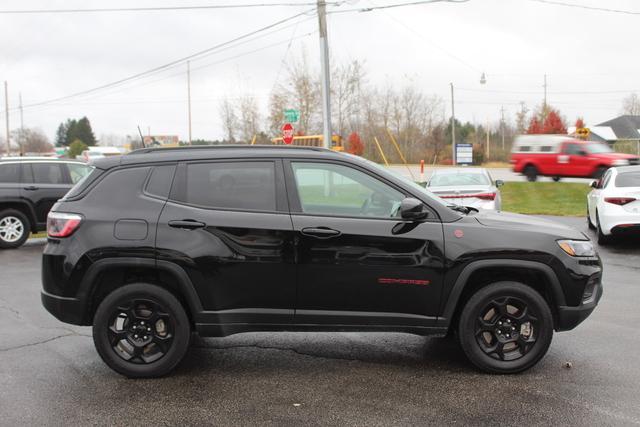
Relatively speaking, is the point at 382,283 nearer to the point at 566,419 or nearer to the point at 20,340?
the point at 566,419

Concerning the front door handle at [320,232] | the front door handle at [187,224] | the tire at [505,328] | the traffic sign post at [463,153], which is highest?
the traffic sign post at [463,153]

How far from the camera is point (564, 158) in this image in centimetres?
2559

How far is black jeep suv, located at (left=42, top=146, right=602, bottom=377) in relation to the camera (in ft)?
14.6

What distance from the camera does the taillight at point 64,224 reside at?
14.8 ft

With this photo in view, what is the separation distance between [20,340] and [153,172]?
2.31 m

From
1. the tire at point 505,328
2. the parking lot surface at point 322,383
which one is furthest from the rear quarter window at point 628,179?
the tire at point 505,328

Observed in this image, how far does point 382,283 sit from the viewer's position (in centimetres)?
447

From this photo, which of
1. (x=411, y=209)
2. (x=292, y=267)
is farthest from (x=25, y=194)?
(x=411, y=209)

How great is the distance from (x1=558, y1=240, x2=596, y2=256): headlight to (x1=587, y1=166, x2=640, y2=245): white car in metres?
6.06

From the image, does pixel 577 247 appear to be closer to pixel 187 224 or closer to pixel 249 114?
pixel 187 224

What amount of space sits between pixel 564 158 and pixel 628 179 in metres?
16.1

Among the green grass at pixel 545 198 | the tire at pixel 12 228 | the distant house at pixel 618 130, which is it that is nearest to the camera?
the tire at pixel 12 228

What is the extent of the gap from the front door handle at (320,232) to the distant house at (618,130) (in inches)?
3283

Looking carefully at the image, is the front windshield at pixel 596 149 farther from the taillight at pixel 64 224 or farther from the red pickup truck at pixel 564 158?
the taillight at pixel 64 224
